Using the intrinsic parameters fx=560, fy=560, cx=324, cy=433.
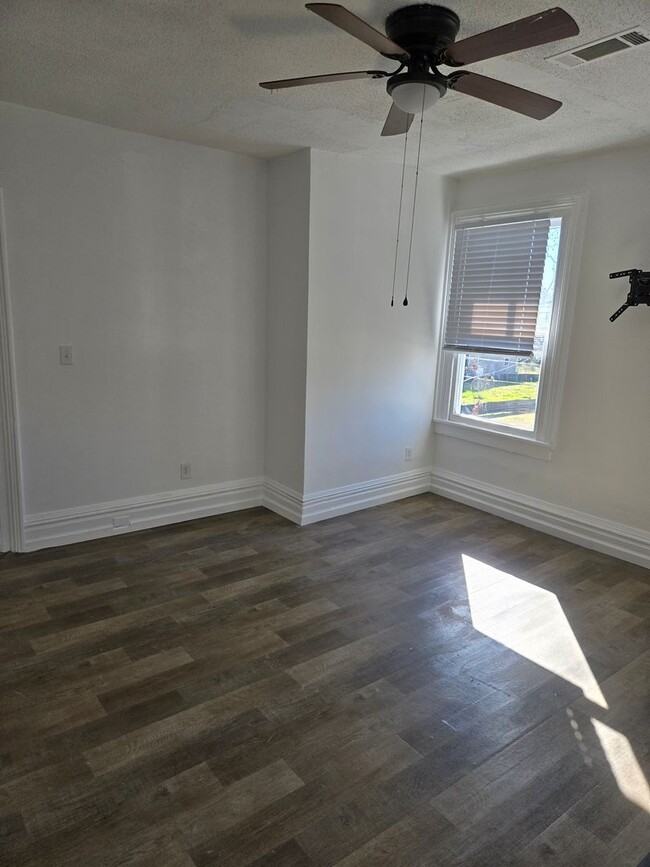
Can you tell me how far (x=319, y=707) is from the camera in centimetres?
229

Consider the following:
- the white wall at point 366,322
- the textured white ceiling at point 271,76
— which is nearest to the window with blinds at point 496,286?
the white wall at point 366,322

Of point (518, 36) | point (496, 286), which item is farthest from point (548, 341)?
point (518, 36)

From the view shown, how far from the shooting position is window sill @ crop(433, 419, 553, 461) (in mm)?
4176

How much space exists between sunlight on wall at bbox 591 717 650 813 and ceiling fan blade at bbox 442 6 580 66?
2.42m

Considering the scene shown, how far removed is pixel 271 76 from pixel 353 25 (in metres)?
0.98

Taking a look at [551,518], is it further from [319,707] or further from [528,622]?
[319,707]

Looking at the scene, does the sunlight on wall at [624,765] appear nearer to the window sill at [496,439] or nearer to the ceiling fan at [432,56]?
the window sill at [496,439]

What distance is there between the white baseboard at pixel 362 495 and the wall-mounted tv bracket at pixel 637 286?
7.02 feet

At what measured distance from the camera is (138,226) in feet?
11.8

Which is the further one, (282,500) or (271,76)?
(282,500)

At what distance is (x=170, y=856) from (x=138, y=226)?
3317 mm

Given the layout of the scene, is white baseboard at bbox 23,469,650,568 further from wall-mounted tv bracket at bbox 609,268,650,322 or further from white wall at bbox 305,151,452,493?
wall-mounted tv bracket at bbox 609,268,650,322

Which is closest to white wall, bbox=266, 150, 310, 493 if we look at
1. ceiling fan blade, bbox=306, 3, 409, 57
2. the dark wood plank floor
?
the dark wood plank floor

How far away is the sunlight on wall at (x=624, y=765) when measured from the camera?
1.92 metres
